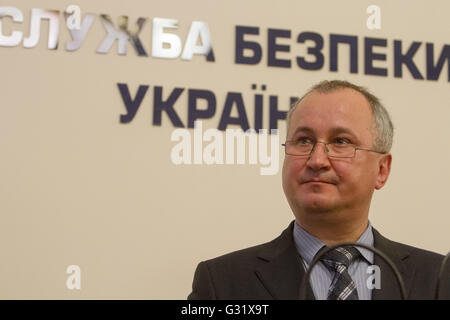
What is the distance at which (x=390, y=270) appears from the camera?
1.45 meters

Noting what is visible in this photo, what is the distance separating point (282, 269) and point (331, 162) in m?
0.30

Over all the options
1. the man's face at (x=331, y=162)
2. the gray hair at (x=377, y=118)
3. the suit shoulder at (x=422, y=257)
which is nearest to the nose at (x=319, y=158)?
the man's face at (x=331, y=162)

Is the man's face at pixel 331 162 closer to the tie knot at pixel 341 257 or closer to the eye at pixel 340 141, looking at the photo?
the eye at pixel 340 141

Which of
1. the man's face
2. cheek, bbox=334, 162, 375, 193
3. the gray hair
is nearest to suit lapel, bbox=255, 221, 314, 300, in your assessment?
the man's face

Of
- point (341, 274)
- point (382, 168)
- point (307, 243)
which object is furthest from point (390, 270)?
point (382, 168)

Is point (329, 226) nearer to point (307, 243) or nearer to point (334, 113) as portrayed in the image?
point (307, 243)

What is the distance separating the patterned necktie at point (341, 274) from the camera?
1403 millimetres

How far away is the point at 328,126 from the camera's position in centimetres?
154

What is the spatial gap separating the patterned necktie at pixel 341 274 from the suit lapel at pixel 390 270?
0.18ft

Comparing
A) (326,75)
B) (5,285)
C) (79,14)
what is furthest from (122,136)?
(326,75)

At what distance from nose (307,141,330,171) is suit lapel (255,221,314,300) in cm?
23

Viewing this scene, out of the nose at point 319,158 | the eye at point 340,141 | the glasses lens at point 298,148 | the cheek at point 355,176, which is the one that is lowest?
the cheek at point 355,176

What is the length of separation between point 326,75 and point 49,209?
1.34 meters

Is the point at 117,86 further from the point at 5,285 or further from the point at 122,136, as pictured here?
the point at 5,285
